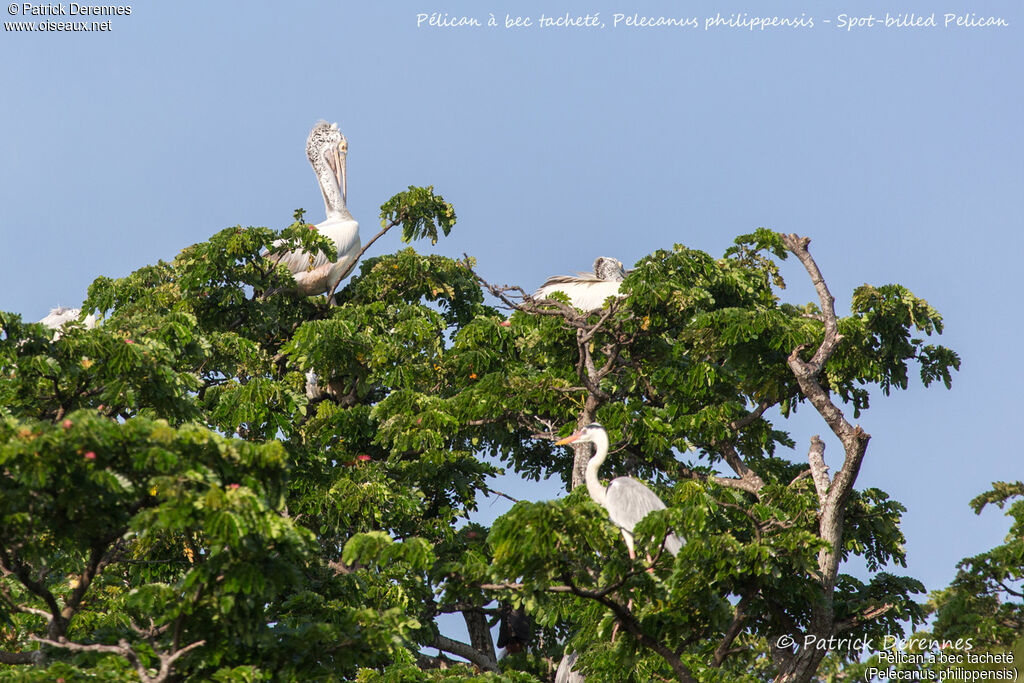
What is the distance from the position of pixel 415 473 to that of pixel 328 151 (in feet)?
25.2

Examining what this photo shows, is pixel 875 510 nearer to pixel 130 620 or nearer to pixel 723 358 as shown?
pixel 723 358

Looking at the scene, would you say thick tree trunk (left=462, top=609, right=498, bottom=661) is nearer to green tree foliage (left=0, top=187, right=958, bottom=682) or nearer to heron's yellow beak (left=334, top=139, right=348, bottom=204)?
green tree foliage (left=0, top=187, right=958, bottom=682)

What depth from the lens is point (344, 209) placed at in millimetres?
17484

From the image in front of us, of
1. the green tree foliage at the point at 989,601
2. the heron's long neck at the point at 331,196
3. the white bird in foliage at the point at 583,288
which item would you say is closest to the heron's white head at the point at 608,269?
the white bird in foliage at the point at 583,288

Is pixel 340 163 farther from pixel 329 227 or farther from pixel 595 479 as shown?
pixel 595 479

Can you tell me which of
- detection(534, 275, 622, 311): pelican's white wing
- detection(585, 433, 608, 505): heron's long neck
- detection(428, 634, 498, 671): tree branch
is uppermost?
detection(534, 275, 622, 311): pelican's white wing

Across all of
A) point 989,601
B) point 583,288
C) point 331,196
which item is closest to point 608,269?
point 583,288

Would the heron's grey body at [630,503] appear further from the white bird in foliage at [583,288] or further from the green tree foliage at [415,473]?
the white bird in foliage at [583,288]

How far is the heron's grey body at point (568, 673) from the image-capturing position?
37.3 feet

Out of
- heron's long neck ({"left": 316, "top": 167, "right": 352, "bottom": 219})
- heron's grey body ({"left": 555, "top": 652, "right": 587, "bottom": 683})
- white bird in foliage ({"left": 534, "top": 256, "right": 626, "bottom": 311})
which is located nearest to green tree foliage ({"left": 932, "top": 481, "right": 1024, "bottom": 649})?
heron's grey body ({"left": 555, "top": 652, "right": 587, "bottom": 683})

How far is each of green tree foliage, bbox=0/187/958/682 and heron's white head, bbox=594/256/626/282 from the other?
172 cm

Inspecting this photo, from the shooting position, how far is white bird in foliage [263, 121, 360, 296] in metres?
15.5

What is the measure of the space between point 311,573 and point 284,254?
648cm

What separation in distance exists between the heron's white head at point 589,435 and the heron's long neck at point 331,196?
728 cm
